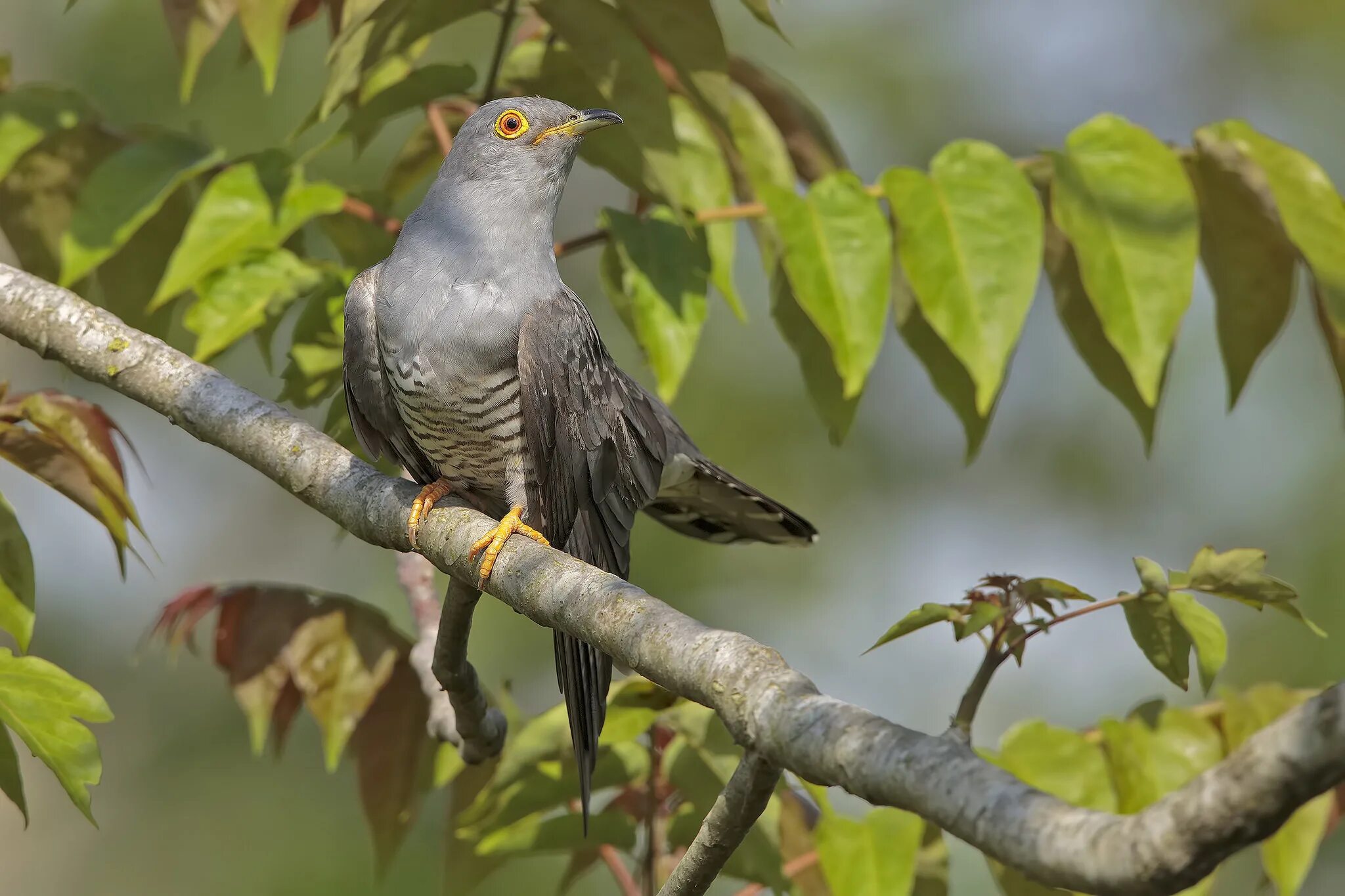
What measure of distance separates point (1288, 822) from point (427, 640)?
194 centimetres

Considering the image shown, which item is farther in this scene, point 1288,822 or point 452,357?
point 452,357

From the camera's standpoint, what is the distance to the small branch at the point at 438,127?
3.24m

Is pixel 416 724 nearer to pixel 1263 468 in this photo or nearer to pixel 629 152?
pixel 629 152

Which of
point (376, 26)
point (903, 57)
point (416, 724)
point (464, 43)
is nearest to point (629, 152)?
point (376, 26)

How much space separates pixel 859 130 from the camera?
10227mm

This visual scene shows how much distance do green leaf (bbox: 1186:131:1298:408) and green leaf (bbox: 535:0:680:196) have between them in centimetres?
135

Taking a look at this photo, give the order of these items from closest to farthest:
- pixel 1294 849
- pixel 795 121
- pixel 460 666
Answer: pixel 460 666 → pixel 1294 849 → pixel 795 121

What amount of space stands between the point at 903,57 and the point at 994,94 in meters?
0.86

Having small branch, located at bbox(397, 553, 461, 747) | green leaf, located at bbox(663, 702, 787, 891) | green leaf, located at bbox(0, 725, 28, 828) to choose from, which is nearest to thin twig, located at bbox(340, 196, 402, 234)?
small branch, located at bbox(397, 553, 461, 747)

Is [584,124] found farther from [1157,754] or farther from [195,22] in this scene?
[1157,754]

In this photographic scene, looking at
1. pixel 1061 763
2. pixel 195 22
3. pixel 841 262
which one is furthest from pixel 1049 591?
pixel 195 22

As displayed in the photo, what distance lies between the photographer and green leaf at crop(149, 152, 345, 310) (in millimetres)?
2715

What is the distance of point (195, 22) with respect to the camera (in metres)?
2.85

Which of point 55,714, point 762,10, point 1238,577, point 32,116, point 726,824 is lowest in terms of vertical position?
point 55,714
